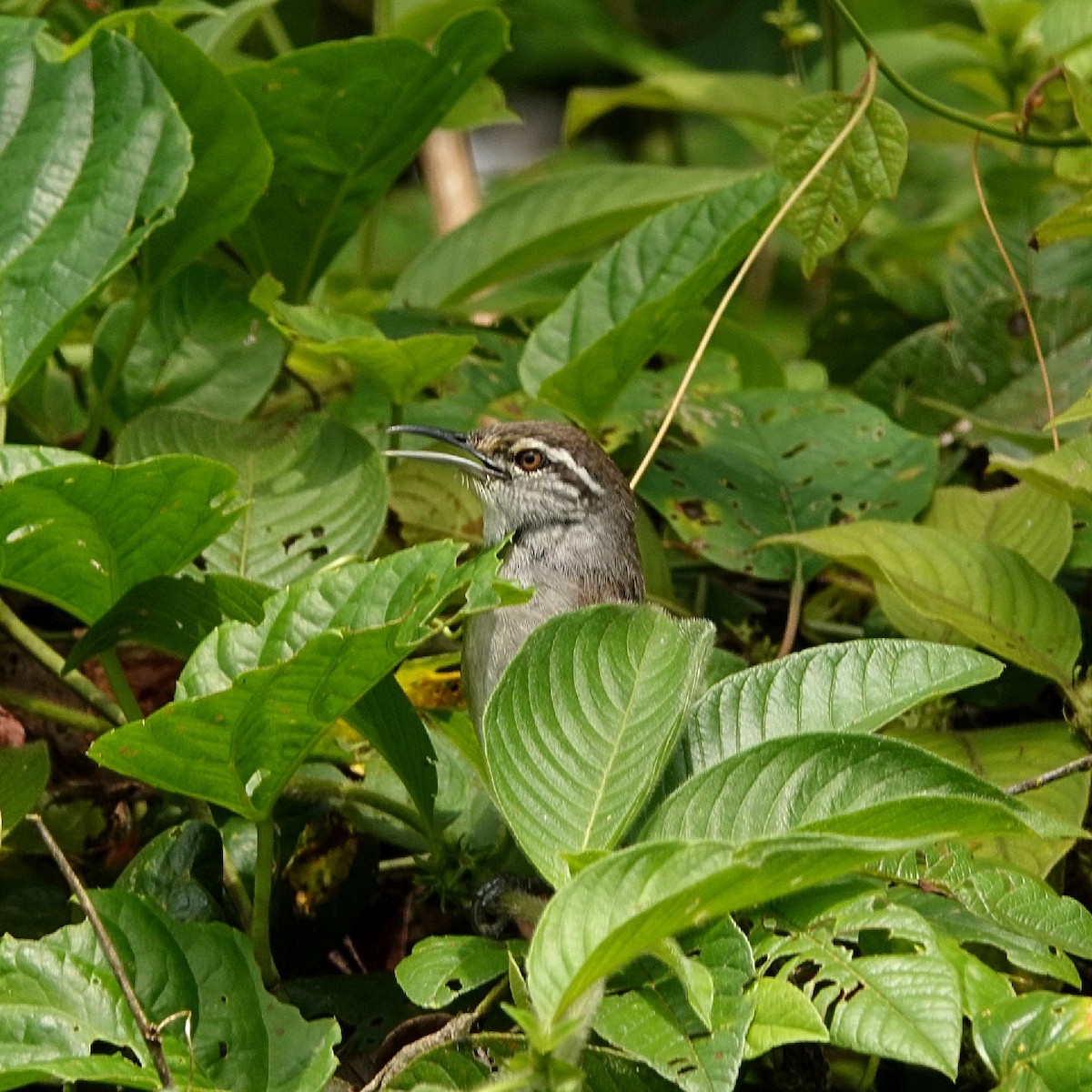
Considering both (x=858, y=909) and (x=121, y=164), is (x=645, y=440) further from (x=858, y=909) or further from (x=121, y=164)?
(x=858, y=909)

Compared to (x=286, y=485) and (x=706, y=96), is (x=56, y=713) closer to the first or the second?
(x=286, y=485)

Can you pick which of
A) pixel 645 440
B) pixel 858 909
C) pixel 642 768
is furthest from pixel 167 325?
pixel 858 909

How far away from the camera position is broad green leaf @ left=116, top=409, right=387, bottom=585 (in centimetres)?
305

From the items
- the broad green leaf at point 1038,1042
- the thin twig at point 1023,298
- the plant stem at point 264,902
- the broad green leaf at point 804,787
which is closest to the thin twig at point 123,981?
the plant stem at point 264,902

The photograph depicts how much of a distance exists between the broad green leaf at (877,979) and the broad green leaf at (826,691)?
0.92 ft

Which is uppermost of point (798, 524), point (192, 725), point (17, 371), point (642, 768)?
point (17, 371)

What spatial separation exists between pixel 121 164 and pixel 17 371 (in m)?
0.52

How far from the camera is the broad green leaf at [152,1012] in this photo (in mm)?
2033

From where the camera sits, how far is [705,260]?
10.4 feet

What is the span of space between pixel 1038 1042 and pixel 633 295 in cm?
197

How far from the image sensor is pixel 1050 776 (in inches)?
100

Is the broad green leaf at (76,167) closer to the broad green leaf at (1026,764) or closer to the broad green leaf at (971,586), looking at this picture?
the broad green leaf at (971,586)

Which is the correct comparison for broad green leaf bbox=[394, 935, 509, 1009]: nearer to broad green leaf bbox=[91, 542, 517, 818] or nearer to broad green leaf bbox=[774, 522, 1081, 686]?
broad green leaf bbox=[91, 542, 517, 818]

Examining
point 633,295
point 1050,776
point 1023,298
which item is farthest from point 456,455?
point 1050,776
